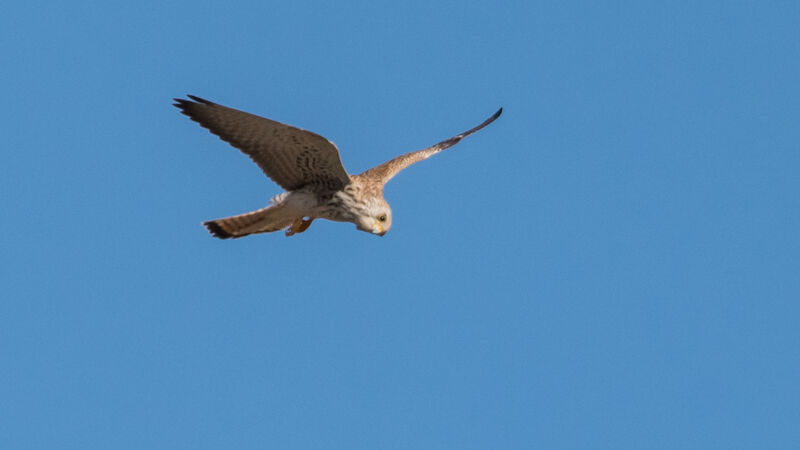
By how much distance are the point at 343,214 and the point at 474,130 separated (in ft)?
12.0

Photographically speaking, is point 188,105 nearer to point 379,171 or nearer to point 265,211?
point 265,211

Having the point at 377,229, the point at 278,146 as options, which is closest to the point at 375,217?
the point at 377,229

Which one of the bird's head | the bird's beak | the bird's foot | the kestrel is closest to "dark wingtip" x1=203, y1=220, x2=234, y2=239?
the kestrel

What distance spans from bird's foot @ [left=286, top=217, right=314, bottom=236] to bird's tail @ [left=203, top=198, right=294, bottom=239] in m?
0.06

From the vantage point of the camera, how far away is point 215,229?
459 inches

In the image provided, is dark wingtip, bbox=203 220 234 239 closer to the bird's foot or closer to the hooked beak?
the bird's foot

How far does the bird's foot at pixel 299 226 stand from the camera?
11703 mm

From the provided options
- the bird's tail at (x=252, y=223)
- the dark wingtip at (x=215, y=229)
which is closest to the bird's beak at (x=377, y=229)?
the bird's tail at (x=252, y=223)

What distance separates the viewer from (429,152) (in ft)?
44.1

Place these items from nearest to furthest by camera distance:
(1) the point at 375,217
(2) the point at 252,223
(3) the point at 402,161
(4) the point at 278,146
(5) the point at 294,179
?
1. (4) the point at 278,146
2. (5) the point at 294,179
3. (1) the point at 375,217
4. (2) the point at 252,223
5. (3) the point at 402,161

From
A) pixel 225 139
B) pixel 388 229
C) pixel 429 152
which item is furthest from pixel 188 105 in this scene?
pixel 429 152

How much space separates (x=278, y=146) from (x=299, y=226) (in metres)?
1.27

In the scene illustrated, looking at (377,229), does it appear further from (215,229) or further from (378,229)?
(215,229)

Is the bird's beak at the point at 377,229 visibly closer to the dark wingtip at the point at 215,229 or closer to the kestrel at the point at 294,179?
the kestrel at the point at 294,179
